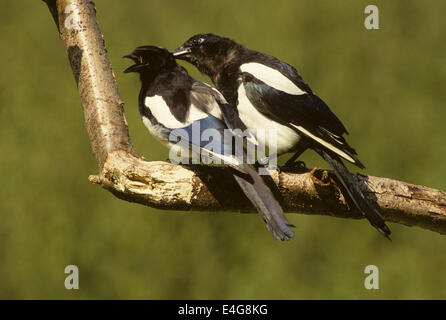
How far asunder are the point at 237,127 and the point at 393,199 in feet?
1.34

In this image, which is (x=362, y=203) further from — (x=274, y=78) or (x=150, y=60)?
(x=150, y=60)

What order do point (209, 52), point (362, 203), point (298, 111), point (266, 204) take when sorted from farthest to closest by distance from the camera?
point (209, 52), point (298, 111), point (362, 203), point (266, 204)

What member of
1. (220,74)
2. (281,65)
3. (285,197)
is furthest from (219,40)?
(285,197)

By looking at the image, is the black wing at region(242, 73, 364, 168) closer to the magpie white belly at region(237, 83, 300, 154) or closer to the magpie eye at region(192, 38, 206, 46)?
the magpie white belly at region(237, 83, 300, 154)

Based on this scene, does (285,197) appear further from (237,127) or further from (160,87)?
(160,87)

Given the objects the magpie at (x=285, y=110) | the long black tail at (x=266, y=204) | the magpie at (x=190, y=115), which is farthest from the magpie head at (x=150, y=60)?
the long black tail at (x=266, y=204)

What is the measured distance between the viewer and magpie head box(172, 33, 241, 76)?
5.59 feet

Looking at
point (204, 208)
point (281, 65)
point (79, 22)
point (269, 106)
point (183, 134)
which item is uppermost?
point (79, 22)

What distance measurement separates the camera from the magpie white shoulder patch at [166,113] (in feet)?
4.46

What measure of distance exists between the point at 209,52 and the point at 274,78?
28 cm

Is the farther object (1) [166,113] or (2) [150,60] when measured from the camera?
(2) [150,60]

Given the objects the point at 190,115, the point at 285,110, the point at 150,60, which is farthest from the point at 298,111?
the point at 150,60

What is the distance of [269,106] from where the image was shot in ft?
4.96

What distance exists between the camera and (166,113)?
1406mm
